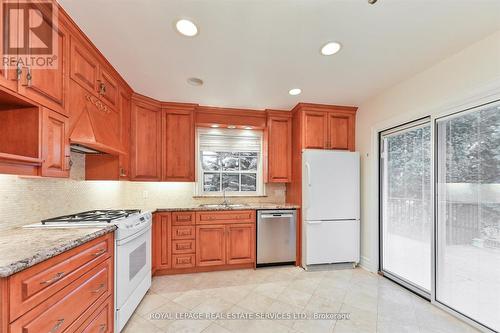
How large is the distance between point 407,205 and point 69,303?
10.9 ft

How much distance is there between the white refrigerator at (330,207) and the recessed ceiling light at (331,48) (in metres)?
1.39

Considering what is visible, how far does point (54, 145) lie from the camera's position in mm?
1544

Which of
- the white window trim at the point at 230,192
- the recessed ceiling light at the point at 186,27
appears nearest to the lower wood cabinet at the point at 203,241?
the white window trim at the point at 230,192

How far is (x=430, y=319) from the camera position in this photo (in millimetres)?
2014

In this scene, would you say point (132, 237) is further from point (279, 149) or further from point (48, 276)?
point (279, 149)

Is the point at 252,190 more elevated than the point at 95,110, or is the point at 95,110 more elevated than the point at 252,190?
the point at 95,110

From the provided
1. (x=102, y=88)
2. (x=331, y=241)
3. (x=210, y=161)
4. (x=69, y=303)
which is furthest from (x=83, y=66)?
(x=331, y=241)

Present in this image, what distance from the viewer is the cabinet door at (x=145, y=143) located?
Result: 3.00 metres

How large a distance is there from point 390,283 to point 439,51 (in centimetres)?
264

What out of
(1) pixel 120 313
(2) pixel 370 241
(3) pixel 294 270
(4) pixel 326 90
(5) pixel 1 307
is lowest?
(3) pixel 294 270

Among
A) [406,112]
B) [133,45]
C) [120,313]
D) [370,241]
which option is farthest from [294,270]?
[133,45]

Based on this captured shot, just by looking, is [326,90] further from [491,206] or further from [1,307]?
[1,307]

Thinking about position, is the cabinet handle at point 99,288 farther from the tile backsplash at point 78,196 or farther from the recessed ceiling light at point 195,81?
the recessed ceiling light at point 195,81
